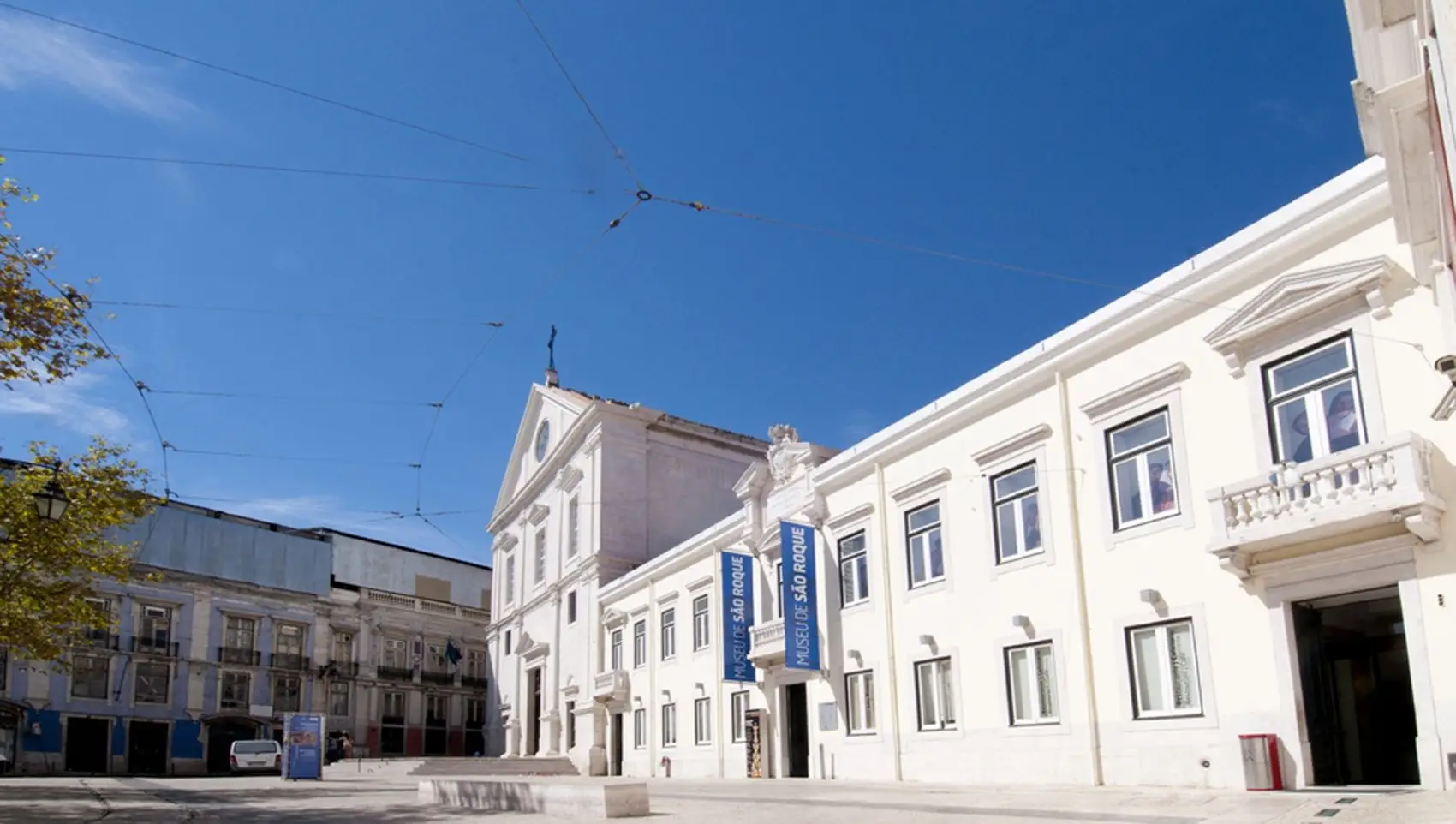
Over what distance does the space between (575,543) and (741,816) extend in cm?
2827

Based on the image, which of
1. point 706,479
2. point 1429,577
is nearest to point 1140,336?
point 1429,577

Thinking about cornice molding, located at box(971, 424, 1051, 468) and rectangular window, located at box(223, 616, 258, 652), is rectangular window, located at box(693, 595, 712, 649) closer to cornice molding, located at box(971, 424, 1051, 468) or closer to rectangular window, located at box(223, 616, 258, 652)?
cornice molding, located at box(971, 424, 1051, 468)

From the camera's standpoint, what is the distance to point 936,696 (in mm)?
19953

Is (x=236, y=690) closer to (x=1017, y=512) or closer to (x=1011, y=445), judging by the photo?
(x=1017, y=512)

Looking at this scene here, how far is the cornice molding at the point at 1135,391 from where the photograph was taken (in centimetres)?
1544

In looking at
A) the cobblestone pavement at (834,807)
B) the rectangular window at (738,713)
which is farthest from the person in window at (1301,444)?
the rectangular window at (738,713)

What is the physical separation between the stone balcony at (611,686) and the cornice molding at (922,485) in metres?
15.8

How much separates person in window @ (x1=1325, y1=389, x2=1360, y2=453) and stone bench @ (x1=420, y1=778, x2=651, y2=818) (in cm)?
910

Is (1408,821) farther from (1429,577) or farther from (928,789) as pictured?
(928,789)

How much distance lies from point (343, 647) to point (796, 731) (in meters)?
37.3

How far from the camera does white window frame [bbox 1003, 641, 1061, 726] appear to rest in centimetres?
1717

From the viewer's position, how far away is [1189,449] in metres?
15.2

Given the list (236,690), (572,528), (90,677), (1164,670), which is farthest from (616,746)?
(90,677)

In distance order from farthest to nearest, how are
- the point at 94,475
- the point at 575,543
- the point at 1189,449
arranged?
1. the point at 575,543
2. the point at 94,475
3. the point at 1189,449
